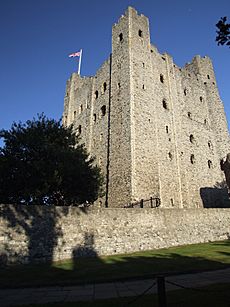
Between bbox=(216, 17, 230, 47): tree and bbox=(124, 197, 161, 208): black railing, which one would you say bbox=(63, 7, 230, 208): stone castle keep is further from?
bbox=(216, 17, 230, 47): tree

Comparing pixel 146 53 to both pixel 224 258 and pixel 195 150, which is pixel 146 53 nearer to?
pixel 195 150

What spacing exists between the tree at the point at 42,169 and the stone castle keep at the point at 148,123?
4415 mm

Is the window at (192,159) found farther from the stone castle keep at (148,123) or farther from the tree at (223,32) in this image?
the tree at (223,32)

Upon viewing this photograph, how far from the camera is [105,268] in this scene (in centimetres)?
1007

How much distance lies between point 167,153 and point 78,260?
16630 millimetres

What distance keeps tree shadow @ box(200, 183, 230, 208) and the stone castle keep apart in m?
0.21

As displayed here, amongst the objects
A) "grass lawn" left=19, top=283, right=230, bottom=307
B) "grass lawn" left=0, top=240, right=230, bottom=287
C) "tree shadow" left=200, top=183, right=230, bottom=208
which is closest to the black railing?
"grass lawn" left=0, top=240, right=230, bottom=287

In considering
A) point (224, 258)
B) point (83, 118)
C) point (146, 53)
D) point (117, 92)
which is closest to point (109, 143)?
point (117, 92)

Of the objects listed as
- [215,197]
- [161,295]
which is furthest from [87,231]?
[215,197]

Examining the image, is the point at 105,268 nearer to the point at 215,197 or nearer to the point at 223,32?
the point at 223,32

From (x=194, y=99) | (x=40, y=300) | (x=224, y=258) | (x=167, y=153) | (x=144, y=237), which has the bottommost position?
(x=40, y=300)

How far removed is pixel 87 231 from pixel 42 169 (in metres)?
5.84

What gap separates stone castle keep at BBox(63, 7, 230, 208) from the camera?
22344 millimetres

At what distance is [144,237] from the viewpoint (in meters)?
14.9
